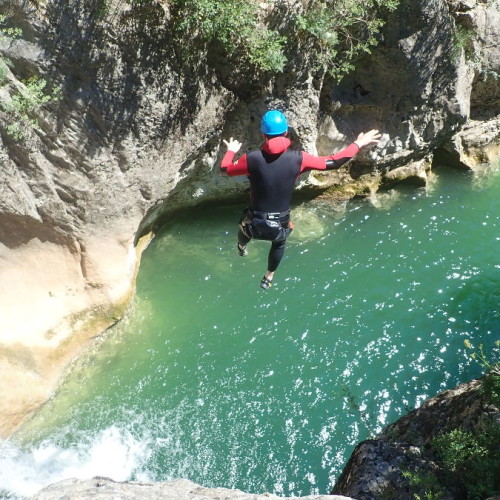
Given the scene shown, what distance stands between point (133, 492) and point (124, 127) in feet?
15.6

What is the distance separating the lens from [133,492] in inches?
173

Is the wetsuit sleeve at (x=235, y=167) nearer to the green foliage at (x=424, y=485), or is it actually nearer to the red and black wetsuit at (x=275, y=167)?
the red and black wetsuit at (x=275, y=167)

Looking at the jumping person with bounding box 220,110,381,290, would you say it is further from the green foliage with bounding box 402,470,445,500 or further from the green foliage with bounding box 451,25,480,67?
the green foliage with bounding box 451,25,480,67

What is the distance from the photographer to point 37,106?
6777mm

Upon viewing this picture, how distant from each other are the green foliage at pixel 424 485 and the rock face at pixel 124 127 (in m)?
5.12

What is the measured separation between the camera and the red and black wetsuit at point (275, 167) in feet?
18.5

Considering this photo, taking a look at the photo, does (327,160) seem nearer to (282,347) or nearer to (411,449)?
(411,449)

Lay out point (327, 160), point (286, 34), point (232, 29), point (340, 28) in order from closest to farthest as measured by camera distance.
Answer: point (327, 160), point (232, 29), point (286, 34), point (340, 28)

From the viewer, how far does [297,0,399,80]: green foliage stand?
7555mm

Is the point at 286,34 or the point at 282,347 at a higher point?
the point at 286,34

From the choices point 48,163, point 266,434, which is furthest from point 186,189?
point 266,434

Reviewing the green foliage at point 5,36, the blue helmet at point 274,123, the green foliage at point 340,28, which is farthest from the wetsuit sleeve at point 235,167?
the green foliage at point 5,36

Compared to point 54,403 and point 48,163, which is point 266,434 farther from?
point 48,163

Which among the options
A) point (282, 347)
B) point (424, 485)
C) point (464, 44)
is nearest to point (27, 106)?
point (282, 347)
